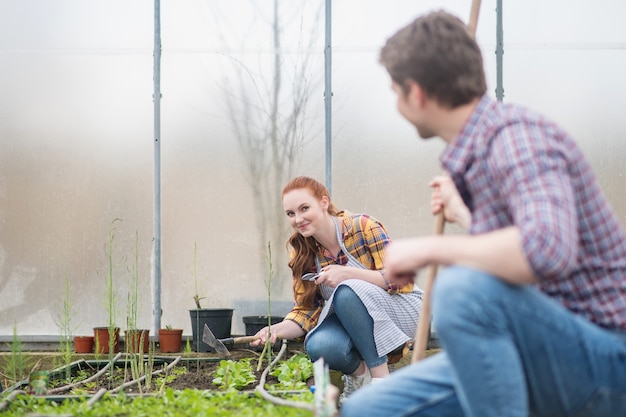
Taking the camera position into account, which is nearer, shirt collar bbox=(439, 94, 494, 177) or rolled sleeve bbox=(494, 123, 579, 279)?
rolled sleeve bbox=(494, 123, 579, 279)

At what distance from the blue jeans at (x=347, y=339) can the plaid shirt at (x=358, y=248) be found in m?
0.23

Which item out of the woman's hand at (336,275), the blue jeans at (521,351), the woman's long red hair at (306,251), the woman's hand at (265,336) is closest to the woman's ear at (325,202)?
the woman's long red hair at (306,251)

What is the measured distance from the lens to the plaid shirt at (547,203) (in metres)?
1.41

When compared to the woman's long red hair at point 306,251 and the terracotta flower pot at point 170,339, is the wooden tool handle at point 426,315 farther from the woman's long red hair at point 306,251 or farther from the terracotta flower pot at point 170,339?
the terracotta flower pot at point 170,339

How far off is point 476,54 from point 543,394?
0.69 meters

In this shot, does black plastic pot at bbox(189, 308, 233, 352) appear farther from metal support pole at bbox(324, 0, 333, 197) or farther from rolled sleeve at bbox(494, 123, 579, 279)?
rolled sleeve at bbox(494, 123, 579, 279)

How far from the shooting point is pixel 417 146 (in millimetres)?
5059

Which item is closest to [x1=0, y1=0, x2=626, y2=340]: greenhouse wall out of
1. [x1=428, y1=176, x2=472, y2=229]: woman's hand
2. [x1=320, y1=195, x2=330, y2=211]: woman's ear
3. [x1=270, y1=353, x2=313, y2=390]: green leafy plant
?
[x1=270, y1=353, x2=313, y2=390]: green leafy plant

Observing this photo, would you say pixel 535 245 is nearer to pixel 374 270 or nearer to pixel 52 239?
pixel 374 270

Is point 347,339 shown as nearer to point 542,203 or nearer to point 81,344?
point 81,344

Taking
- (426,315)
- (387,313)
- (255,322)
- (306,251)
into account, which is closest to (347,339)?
(387,313)

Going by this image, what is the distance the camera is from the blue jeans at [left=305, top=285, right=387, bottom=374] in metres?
3.44

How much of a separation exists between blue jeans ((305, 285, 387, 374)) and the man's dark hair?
185 cm

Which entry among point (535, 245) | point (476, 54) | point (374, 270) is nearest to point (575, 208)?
point (535, 245)
